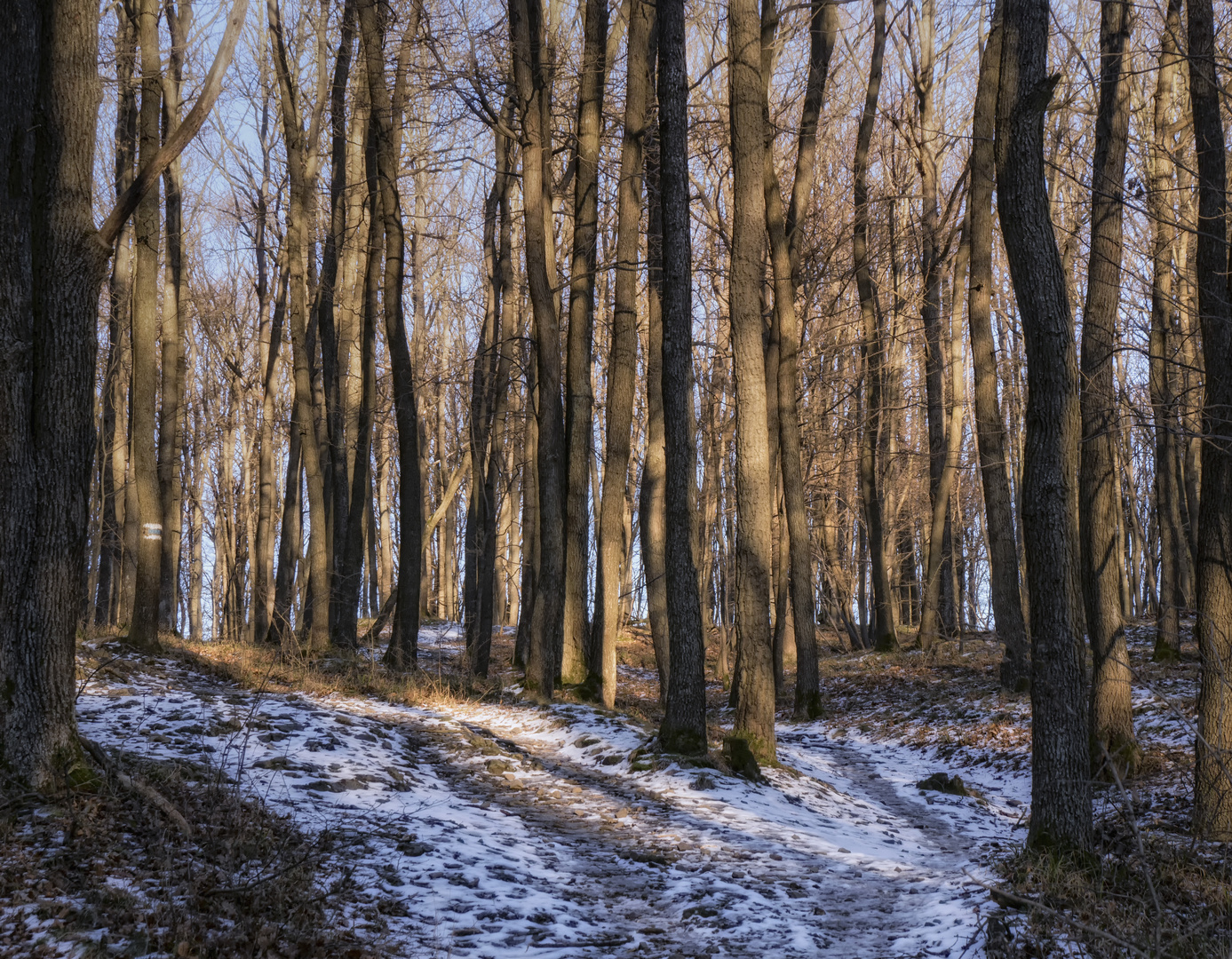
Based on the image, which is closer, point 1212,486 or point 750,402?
point 1212,486

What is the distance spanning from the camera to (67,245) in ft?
18.5

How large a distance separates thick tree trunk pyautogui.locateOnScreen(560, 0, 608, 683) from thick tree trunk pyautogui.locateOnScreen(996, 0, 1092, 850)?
24.8ft

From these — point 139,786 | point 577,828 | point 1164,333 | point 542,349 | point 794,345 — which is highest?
point 794,345

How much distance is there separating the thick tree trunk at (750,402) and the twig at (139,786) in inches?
202

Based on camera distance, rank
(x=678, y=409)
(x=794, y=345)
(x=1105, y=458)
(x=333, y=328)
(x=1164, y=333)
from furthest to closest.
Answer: (x=333, y=328) → (x=794, y=345) → (x=1164, y=333) → (x=678, y=409) → (x=1105, y=458)

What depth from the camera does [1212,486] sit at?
705cm

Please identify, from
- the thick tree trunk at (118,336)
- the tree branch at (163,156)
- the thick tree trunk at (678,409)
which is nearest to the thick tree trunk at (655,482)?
the thick tree trunk at (678,409)

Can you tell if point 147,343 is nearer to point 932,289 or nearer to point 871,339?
point 871,339

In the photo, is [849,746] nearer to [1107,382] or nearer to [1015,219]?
[1107,382]

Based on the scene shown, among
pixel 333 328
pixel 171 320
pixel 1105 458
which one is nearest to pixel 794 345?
pixel 1105 458

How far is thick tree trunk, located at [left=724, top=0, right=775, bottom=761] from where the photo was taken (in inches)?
372

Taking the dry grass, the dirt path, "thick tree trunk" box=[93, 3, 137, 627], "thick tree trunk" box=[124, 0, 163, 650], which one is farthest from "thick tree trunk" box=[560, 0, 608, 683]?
the dry grass

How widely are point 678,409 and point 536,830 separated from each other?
4.34 m

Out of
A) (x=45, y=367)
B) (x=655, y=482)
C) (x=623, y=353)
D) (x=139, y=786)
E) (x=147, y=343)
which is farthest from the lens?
(x=655, y=482)
